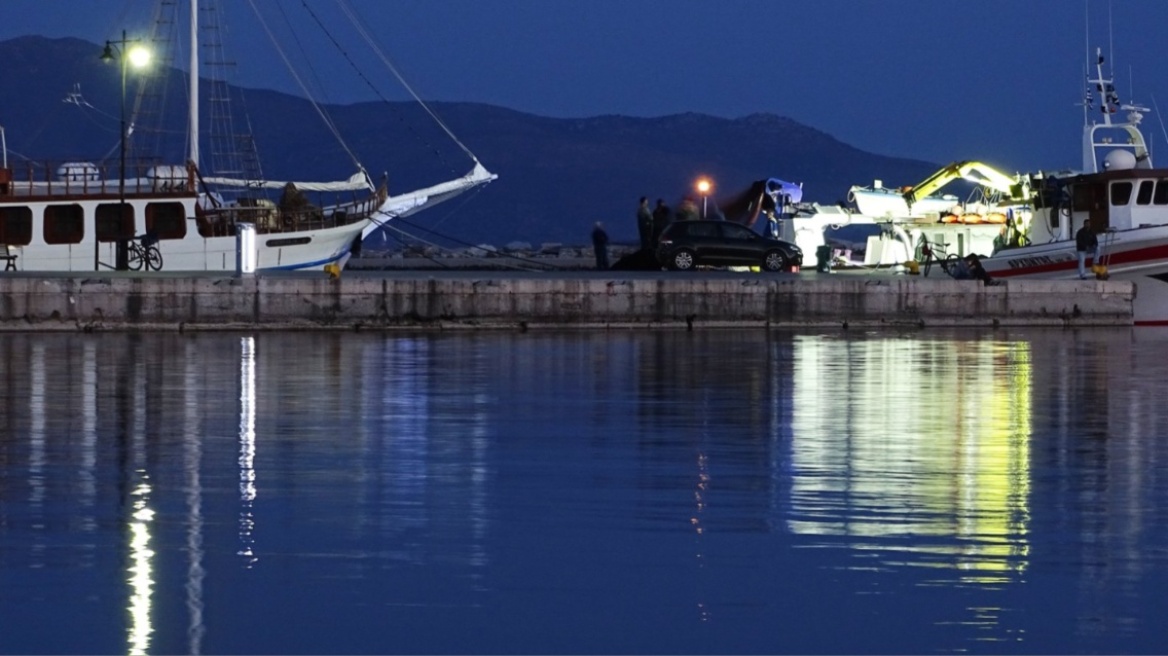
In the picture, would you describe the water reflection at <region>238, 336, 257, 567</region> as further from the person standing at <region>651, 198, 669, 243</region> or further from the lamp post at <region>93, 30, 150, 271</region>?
the person standing at <region>651, 198, 669, 243</region>

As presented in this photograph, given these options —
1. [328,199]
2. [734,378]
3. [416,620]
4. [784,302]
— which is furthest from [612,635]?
[328,199]

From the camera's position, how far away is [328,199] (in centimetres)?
19375

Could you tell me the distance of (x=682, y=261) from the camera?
4369 centimetres

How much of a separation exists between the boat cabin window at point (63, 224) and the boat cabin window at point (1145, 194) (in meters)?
22.2

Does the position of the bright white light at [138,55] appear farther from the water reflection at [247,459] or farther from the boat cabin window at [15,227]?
the water reflection at [247,459]

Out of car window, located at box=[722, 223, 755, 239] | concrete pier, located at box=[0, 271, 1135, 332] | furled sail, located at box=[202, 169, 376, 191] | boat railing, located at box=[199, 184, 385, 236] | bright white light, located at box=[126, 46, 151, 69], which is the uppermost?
bright white light, located at box=[126, 46, 151, 69]

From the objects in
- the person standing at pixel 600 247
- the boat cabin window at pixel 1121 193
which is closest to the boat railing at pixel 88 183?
the person standing at pixel 600 247

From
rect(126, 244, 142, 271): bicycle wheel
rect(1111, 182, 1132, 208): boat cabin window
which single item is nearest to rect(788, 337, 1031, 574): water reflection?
rect(1111, 182, 1132, 208): boat cabin window

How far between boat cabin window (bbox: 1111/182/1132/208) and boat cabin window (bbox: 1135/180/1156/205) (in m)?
0.18

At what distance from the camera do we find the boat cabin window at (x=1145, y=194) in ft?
130

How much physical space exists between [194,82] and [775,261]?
49.4 feet

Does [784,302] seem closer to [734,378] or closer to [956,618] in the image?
[734,378]

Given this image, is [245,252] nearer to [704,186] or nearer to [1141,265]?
[1141,265]

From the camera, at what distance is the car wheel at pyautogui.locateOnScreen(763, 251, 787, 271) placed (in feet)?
144
